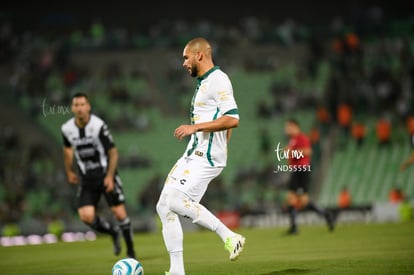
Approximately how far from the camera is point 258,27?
35.1 metres

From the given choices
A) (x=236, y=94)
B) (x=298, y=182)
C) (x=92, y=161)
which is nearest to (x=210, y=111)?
(x=92, y=161)

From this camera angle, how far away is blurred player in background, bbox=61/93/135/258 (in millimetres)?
11875

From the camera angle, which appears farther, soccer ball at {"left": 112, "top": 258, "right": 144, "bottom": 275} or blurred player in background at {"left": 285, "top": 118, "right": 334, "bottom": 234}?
blurred player in background at {"left": 285, "top": 118, "right": 334, "bottom": 234}

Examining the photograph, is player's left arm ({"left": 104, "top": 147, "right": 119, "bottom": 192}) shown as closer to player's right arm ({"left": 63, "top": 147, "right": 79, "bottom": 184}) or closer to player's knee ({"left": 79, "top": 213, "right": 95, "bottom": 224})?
player's knee ({"left": 79, "top": 213, "right": 95, "bottom": 224})

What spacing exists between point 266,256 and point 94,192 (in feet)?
9.19

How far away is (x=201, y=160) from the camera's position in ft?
28.1

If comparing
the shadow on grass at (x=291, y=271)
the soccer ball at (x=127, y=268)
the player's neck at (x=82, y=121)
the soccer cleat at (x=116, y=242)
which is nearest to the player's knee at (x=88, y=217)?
the soccer cleat at (x=116, y=242)

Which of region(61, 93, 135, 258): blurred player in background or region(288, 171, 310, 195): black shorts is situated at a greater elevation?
region(61, 93, 135, 258): blurred player in background

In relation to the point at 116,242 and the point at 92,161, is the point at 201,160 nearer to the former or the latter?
the point at 92,161

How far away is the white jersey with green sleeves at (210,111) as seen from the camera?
8.50 m

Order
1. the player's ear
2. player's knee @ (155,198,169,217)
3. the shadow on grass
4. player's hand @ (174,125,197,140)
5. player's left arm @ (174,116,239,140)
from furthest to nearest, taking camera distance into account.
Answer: the shadow on grass, the player's ear, player's knee @ (155,198,169,217), player's left arm @ (174,116,239,140), player's hand @ (174,125,197,140)

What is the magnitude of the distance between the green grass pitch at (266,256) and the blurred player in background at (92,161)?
0.78 metres

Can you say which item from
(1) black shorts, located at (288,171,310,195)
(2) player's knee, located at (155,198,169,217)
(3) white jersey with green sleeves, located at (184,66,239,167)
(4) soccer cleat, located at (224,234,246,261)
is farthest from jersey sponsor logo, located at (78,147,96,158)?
(1) black shorts, located at (288,171,310,195)

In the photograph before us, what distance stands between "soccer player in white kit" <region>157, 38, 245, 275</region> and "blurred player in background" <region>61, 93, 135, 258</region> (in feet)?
11.3
